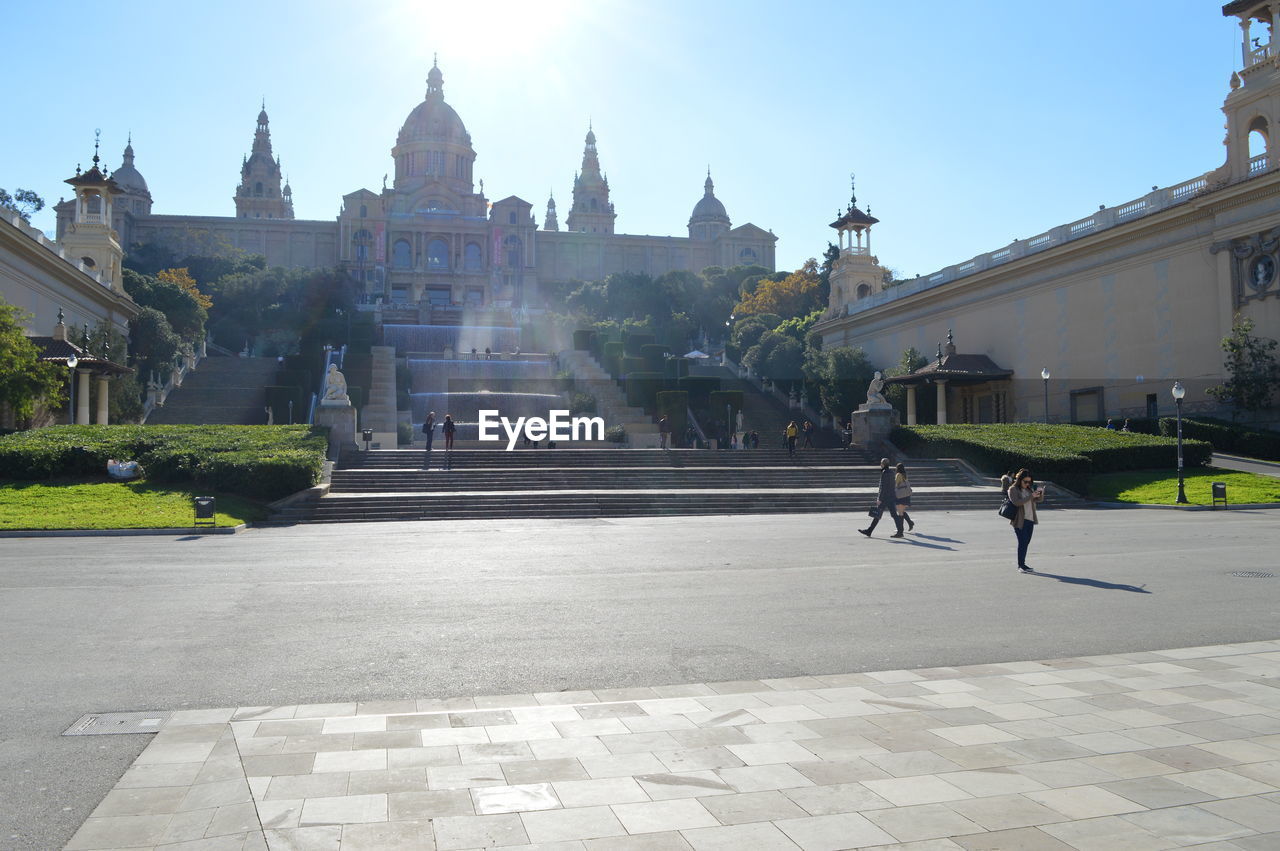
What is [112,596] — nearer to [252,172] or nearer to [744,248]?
[744,248]

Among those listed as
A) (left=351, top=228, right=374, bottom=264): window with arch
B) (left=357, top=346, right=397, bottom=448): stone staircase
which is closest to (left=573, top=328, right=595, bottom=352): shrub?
(left=357, top=346, right=397, bottom=448): stone staircase

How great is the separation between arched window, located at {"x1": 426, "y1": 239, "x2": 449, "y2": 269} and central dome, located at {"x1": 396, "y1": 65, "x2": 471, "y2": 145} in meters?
17.9

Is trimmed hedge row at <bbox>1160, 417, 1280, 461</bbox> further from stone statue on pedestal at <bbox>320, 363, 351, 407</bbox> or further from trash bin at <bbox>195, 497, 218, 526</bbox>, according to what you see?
trash bin at <bbox>195, 497, 218, 526</bbox>

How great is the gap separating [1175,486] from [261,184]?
151398 mm

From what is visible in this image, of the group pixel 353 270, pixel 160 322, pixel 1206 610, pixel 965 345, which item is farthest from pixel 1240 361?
pixel 353 270

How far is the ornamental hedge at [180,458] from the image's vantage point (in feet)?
78.4

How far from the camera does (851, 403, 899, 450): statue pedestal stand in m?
36.1

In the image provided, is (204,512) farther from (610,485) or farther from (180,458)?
(610,485)

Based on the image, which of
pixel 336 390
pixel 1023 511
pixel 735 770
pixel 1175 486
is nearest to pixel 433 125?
pixel 336 390

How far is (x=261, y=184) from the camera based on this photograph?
152875 mm

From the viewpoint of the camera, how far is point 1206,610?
10.5 meters

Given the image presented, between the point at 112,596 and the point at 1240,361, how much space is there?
34855 millimetres

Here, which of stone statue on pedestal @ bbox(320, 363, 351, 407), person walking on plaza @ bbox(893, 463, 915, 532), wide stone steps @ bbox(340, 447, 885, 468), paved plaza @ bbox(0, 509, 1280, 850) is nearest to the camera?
paved plaza @ bbox(0, 509, 1280, 850)

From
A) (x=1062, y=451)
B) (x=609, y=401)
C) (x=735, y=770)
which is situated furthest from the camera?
(x=609, y=401)
